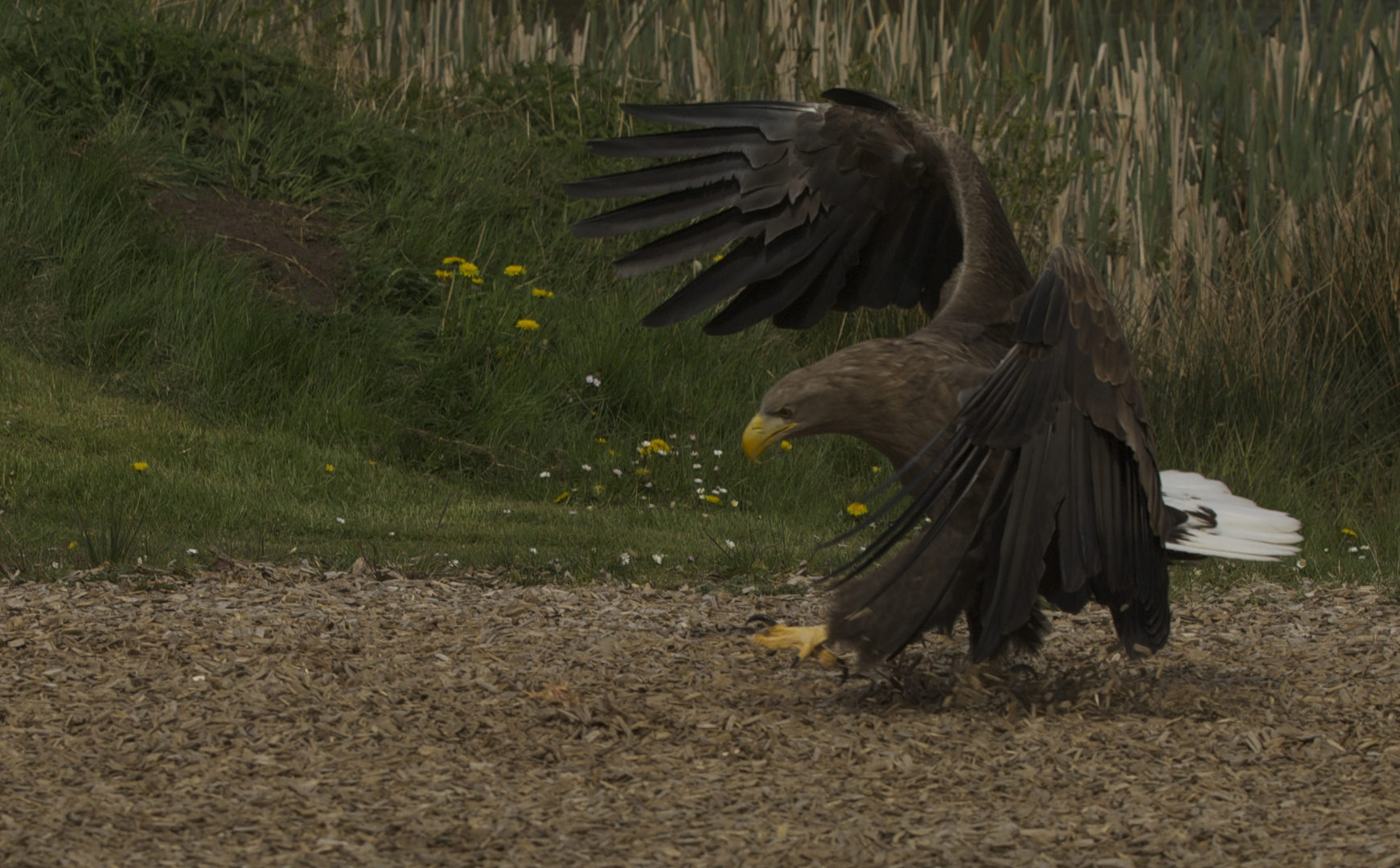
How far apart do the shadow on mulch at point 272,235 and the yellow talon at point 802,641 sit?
4.11 metres

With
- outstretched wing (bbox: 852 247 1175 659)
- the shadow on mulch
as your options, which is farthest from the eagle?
the shadow on mulch

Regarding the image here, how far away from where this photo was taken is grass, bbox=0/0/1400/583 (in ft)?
20.6

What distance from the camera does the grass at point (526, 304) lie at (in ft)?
20.6

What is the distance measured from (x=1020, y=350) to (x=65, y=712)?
2.22m

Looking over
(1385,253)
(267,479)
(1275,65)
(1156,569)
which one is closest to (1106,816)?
(1156,569)

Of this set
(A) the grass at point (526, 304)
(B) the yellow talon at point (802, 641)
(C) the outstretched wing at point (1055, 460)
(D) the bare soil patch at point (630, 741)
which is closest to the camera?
(D) the bare soil patch at point (630, 741)

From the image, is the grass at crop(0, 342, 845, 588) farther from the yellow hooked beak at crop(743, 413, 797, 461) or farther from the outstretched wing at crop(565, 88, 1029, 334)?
the yellow hooked beak at crop(743, 413, 797, 461)

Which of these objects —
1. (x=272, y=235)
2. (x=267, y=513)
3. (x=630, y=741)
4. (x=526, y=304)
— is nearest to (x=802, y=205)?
(x=630, y=741)

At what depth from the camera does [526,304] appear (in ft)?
26.1

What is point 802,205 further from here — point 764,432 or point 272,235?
point 272,235

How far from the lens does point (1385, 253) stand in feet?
24.3

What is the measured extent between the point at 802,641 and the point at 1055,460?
1009 mm

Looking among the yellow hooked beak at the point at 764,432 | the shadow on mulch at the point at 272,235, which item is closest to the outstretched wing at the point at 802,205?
the yellow hooked beak at the point at 764,432

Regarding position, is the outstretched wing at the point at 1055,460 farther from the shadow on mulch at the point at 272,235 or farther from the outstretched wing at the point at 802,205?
the shadow on mulch at the point at 272,235
